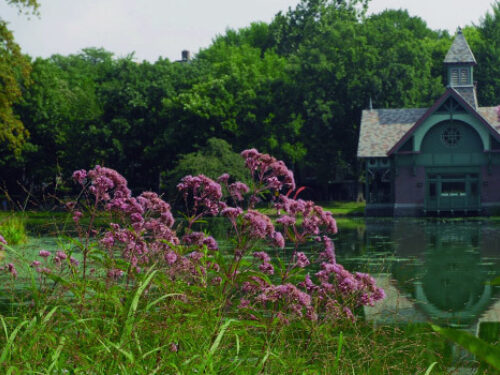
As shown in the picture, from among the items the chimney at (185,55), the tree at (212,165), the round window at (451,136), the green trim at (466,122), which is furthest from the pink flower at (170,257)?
the chimney at (185,55)

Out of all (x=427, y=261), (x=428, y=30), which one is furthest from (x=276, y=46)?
(x=427, y=261)

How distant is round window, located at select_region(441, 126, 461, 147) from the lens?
141 ft

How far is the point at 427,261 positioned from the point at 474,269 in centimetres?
184

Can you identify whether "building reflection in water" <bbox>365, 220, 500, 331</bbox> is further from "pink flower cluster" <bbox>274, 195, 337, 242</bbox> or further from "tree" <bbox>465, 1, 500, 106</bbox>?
"tree" <bbox>465, 1, 500, 106</bbox>

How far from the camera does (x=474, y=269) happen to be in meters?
15.4

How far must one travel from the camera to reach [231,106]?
51094mm

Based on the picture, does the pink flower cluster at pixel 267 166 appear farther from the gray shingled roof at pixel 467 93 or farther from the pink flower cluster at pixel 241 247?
the gray shingled roof at pixel 467 93

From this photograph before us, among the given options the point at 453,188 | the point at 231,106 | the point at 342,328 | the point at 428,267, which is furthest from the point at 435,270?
the point at 231,106

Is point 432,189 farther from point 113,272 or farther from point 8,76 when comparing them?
point 113,272

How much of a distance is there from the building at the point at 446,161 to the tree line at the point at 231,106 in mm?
4776

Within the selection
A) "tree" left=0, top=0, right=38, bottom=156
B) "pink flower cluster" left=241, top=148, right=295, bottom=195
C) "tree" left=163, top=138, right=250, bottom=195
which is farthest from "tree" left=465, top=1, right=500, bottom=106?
"pink flower cluster" left=241, top=148, right=295, bottom=195

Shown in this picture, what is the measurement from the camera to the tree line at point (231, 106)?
4819 centimetres

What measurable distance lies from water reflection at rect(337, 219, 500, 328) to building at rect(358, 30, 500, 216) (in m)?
12.2

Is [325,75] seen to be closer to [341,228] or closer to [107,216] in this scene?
[341,228]
